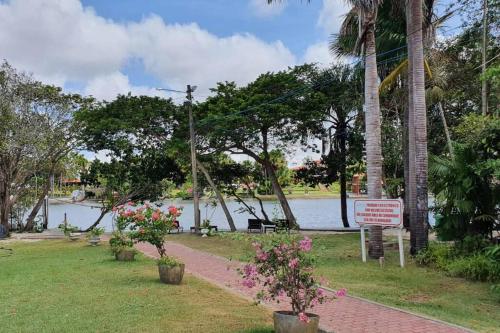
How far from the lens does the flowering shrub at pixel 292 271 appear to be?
226 inches

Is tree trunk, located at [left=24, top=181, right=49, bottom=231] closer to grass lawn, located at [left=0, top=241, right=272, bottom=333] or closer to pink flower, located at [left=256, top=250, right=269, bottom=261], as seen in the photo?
grass lawn, located at [left=0, top=241, right=272, bottom=333]

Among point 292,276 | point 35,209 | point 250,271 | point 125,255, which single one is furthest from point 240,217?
point 292,276

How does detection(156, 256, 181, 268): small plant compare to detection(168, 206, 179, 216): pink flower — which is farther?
detection(168, 206, 179, 216): pink flower

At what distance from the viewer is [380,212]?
495 inches

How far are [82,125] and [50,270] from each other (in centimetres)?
1639

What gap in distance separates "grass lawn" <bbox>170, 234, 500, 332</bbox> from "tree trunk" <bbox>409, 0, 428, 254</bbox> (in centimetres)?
98

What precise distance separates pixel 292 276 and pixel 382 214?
7.25m

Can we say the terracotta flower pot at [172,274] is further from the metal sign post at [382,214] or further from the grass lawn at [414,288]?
the metal sign post at [382,214]

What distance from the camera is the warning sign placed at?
40.0 feet

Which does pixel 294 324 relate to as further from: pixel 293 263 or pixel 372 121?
pixel 372 121

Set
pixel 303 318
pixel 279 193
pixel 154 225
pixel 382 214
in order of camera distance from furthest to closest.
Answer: pixel 279 193, pixel 382 214, pixel 154 225, pixel 303 318

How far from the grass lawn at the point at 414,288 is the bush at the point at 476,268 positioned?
215mm

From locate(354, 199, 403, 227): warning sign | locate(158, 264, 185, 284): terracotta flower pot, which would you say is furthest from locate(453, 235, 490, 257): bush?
locate(158, 264, 185, 284): terracotta flower pot

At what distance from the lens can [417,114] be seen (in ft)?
41.7
